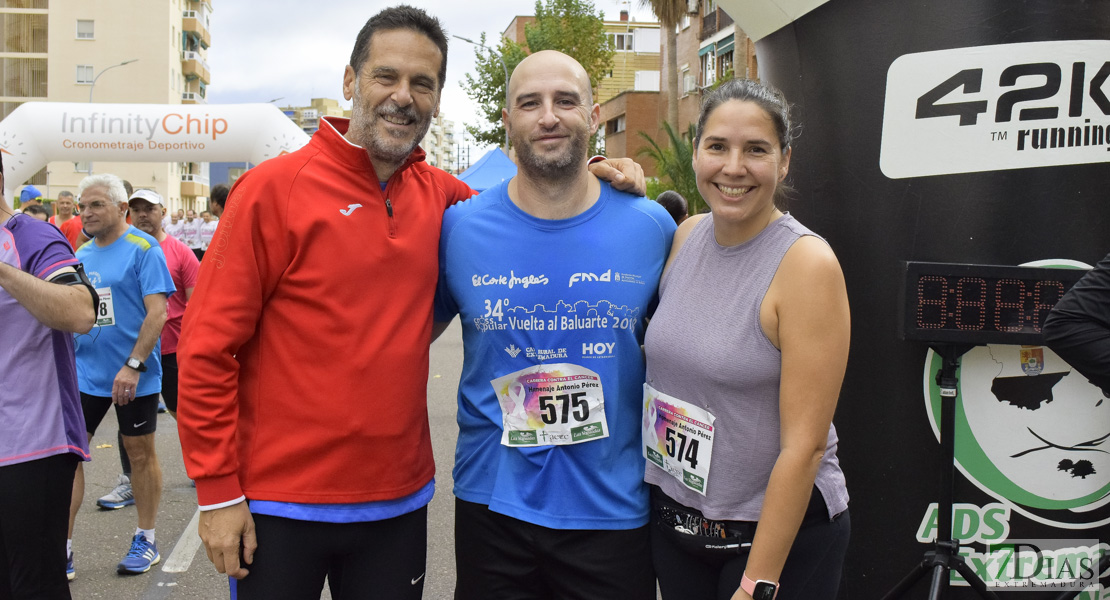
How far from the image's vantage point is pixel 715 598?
94.7 inches

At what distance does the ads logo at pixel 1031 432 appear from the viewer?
3312 mm

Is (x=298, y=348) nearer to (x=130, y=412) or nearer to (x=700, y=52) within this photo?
(x=130, y=412)

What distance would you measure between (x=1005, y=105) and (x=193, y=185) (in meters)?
64.5

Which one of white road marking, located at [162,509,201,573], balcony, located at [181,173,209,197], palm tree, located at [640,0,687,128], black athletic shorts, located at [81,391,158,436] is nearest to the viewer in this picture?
white road marking, located at [162,509,201,573]

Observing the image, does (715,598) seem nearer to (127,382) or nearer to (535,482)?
(535,482)

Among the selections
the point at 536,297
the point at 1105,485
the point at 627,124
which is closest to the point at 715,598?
the point at 536,297

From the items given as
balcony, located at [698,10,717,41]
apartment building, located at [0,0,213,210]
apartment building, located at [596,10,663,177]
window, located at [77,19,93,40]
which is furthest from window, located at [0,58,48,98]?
balcony, located at [698,10,717,41]

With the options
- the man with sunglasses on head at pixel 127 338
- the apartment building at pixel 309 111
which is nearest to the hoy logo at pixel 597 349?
the man with sunglasses on head at pixel 127 338

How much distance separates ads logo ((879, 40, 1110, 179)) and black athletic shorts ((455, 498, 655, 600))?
183 centimetres

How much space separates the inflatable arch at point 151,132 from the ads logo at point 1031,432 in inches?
411

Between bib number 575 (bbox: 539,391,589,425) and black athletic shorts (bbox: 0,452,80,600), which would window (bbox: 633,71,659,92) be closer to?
black athletic shorts (bbox: 0,452,80,600)

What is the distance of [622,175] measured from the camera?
8.92 feet

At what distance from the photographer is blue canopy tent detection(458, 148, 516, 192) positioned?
837 cm

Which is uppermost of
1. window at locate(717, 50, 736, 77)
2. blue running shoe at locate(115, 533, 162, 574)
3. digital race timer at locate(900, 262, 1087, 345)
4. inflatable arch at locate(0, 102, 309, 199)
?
window at locate(717, 50, 736, 77)
